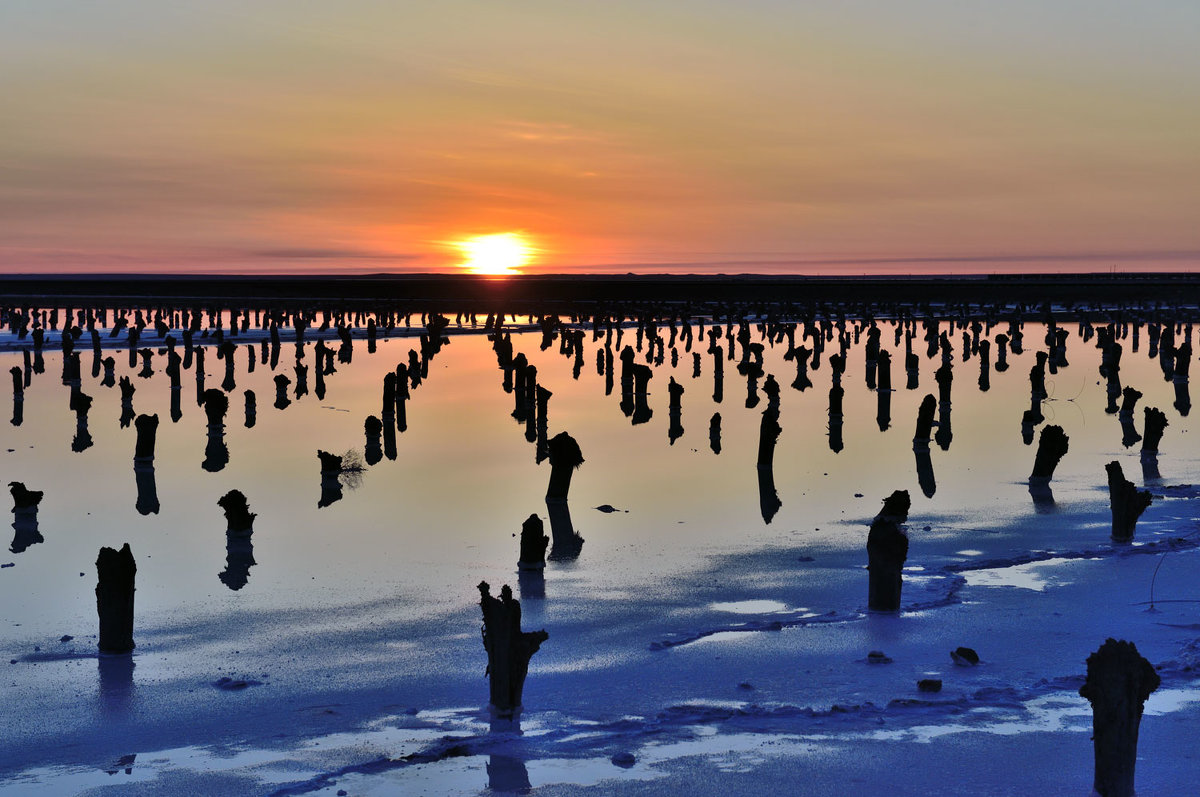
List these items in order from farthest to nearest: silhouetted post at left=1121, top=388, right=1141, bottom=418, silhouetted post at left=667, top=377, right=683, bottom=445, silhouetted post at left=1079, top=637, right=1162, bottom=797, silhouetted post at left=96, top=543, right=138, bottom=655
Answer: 1. silhouetted post at left=667, top=377, right=683, bottom=445
2. silhouetted post at left=1121, top=388, right=1141, bottom=418
3. silhouetted post at left=96, top=543, right=138, bottom=655
4. silhouetted post at left=1079, top=637, right=1162, bottom=797

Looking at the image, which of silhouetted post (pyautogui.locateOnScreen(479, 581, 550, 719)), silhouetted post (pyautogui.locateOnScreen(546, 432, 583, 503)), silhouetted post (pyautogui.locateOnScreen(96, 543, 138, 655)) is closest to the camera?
silhouetted post (pyautogui.locateOnScreen(479, 581, 550, 719))

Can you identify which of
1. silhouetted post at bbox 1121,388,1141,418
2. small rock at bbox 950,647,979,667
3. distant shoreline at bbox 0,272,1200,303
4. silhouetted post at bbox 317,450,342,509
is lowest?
small rock at bbox 950,647,979,667

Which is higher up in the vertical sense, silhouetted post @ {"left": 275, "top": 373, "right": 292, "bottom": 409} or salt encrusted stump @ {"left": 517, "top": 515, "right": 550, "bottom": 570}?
silhouetted post @ {"left": 275, "top": 373, "right": 292, "bottom": 409}

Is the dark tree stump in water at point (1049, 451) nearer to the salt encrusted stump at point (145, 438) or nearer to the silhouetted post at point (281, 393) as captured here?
the salt encrusted stump at point (145, 438)

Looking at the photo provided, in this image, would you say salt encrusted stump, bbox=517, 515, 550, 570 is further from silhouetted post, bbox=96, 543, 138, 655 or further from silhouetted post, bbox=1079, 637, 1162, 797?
silhouetted post, bbox=1079, 637, 1162, 797

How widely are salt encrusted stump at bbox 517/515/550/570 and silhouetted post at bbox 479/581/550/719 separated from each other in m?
6.38

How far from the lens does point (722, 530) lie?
2255 cm

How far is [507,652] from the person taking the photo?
42.0 feet

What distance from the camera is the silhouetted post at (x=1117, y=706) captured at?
1041 centimetres

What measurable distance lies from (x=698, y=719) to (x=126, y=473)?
20339 millimetres

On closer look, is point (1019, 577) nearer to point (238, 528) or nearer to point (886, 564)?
point (886, 564)

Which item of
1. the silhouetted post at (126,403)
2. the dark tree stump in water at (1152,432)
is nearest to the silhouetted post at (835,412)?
the dark tree stump in water at (1152,432)

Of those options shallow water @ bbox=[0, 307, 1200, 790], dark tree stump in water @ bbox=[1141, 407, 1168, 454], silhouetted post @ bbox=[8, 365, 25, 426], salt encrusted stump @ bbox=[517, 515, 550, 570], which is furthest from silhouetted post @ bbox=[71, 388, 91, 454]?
dark tree stump in water @ bbox=[1141, 407, 1168, 454]

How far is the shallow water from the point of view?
45.3 ft
